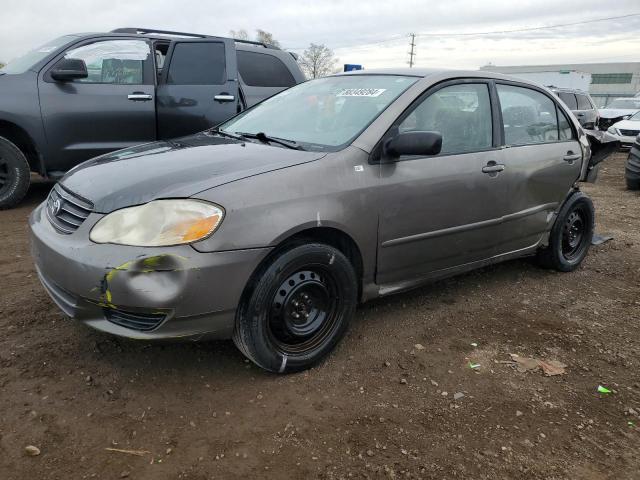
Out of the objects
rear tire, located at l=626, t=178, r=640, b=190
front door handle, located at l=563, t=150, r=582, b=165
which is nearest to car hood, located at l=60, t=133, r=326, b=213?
front door handle, located at l=563, t=150, r=582, b=165

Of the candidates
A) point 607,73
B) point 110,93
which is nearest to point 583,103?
point 110,93

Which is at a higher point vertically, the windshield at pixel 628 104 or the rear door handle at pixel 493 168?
the rear door handle at pixel 493 168

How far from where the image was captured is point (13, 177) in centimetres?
557

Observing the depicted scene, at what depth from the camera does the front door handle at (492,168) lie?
348 cm

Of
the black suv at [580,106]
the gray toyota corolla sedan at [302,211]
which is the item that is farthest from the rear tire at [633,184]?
the black suv at [580,106]

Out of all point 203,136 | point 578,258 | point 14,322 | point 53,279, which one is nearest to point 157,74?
point 203,136

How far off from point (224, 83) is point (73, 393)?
4491 millimetres

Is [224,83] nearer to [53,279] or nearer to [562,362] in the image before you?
[53,279]

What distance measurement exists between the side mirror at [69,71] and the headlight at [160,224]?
12.7 feet

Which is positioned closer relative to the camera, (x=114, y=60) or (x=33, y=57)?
(x=33, y=57)

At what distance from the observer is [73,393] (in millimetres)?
2510

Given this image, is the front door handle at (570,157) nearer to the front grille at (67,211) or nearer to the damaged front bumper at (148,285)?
the damaged front bumper at (148,285)

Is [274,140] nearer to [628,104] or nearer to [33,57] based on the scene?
[33,57]

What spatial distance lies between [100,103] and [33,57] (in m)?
0.89
